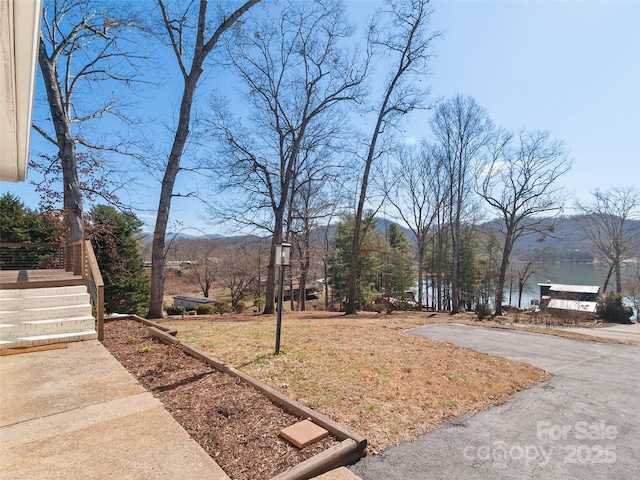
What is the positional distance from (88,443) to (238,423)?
3.52 feet

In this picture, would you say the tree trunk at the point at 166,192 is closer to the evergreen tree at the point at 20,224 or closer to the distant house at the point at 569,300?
the evergreen tree at the point at 20,224

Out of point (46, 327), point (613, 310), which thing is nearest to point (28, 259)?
point (46, 327)

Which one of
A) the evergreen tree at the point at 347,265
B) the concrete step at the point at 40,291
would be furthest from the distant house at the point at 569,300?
the concrete step at the point at 40,291

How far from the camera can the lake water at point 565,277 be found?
27750 millimetres

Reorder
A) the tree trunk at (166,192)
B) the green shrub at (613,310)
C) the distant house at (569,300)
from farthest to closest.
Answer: the distant house at (569,300), the green shrub at (613,310), the tree trunk at (166,192)

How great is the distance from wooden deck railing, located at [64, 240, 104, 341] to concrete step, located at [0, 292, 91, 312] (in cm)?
21

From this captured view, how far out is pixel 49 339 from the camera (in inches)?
184

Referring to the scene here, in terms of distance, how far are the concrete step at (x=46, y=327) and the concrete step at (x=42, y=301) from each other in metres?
0.45

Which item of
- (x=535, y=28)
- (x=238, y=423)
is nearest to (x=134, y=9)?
(x=535, y=28)

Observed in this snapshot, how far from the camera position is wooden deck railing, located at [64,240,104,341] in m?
4.74

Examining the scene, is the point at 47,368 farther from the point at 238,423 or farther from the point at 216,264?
the point at 216,264

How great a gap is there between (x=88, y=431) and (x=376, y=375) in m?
2.91

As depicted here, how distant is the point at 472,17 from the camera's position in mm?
7770

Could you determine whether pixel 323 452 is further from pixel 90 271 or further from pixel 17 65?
pixel 90 271
